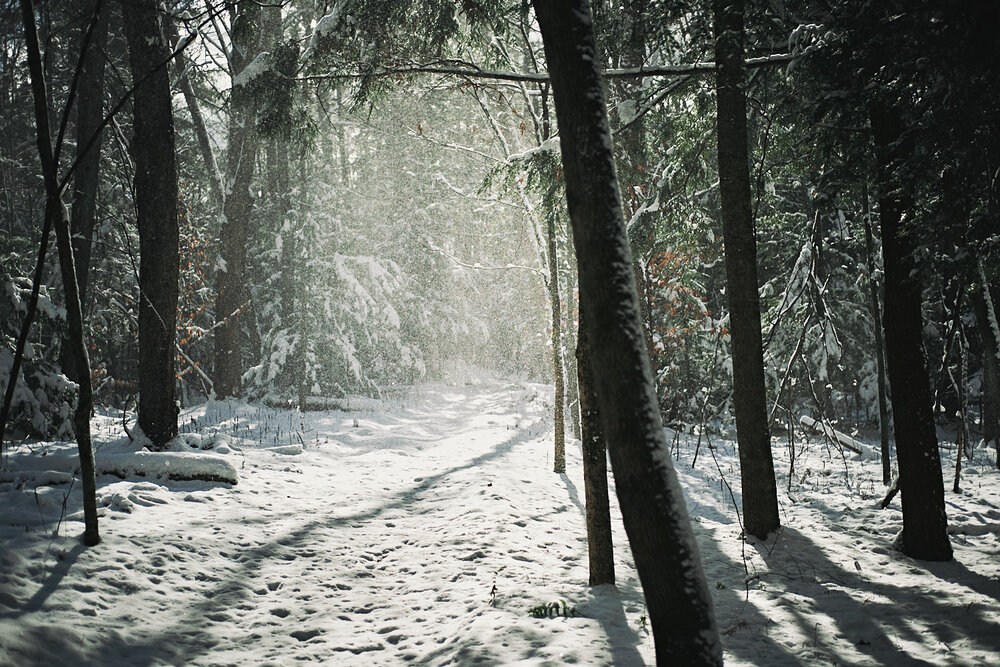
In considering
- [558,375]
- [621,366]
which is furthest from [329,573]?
[558,375]

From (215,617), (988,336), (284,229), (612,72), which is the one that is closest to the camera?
(215,617)

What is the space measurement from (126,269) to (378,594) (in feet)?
57.3

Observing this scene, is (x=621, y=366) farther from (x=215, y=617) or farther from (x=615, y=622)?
(x=215, y=617)

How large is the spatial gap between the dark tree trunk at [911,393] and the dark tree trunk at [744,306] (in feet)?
4.42

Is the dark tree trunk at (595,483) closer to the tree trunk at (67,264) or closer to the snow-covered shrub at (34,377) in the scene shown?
the tree trunk at (67,264)

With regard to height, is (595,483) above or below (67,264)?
below

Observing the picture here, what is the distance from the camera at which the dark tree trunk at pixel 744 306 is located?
23.2 ft

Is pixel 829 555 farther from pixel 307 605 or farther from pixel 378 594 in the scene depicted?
pixel 307 605

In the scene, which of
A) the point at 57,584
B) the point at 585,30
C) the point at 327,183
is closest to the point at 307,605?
the point at 57,584

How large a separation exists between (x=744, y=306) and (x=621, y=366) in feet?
15.8

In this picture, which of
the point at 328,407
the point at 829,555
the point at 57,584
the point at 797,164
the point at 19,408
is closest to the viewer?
the point at 57,584

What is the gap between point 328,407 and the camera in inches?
837

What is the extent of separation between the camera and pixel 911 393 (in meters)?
6.50

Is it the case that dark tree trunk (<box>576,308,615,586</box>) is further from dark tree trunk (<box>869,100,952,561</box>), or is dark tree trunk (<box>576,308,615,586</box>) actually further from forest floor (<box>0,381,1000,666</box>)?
dark tree trunk (<box>869,100,952,561</box>)
